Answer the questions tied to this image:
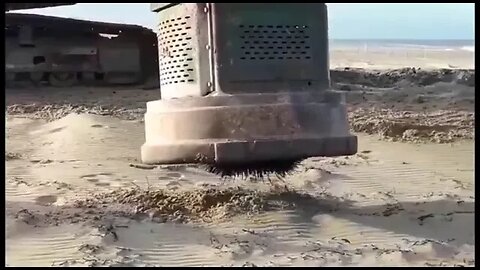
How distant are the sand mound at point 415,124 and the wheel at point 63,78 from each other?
18.1 ft

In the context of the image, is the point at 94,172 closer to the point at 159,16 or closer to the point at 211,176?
the point at 211,176

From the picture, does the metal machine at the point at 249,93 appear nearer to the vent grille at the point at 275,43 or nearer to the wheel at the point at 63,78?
the vent grille at the point at 275,43

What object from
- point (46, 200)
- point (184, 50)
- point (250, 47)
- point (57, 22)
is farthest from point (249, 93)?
point (57, 22)

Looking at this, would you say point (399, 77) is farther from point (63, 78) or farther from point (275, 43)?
point (275, 43)

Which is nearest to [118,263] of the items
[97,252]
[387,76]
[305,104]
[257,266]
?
[97,252]

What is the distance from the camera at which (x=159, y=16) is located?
15.6 ft

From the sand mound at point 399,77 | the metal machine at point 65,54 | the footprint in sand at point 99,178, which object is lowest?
the footprint in sand at point 99,178

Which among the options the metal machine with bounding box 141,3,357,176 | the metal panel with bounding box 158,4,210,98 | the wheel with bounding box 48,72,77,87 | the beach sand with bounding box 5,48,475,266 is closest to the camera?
the metal machine with bounding box 141,3,357,176

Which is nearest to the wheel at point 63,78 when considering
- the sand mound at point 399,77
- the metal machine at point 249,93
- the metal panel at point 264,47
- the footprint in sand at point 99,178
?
the sand mound at point 399,77

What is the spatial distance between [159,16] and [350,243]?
70.4 inches

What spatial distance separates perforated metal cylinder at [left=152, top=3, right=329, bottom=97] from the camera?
173 inches

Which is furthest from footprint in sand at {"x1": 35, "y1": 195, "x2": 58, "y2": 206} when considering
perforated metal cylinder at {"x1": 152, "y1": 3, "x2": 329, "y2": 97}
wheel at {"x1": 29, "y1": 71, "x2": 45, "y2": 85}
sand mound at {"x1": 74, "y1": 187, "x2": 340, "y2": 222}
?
wheel at {"x1": 29, "y1": 71, "x2": 45, "y2": 85}

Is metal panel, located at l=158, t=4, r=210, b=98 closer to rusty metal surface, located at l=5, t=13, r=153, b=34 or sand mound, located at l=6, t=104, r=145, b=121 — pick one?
sand mound, located at l=6, t=104, r=145, b=121

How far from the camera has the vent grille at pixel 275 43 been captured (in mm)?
4410
